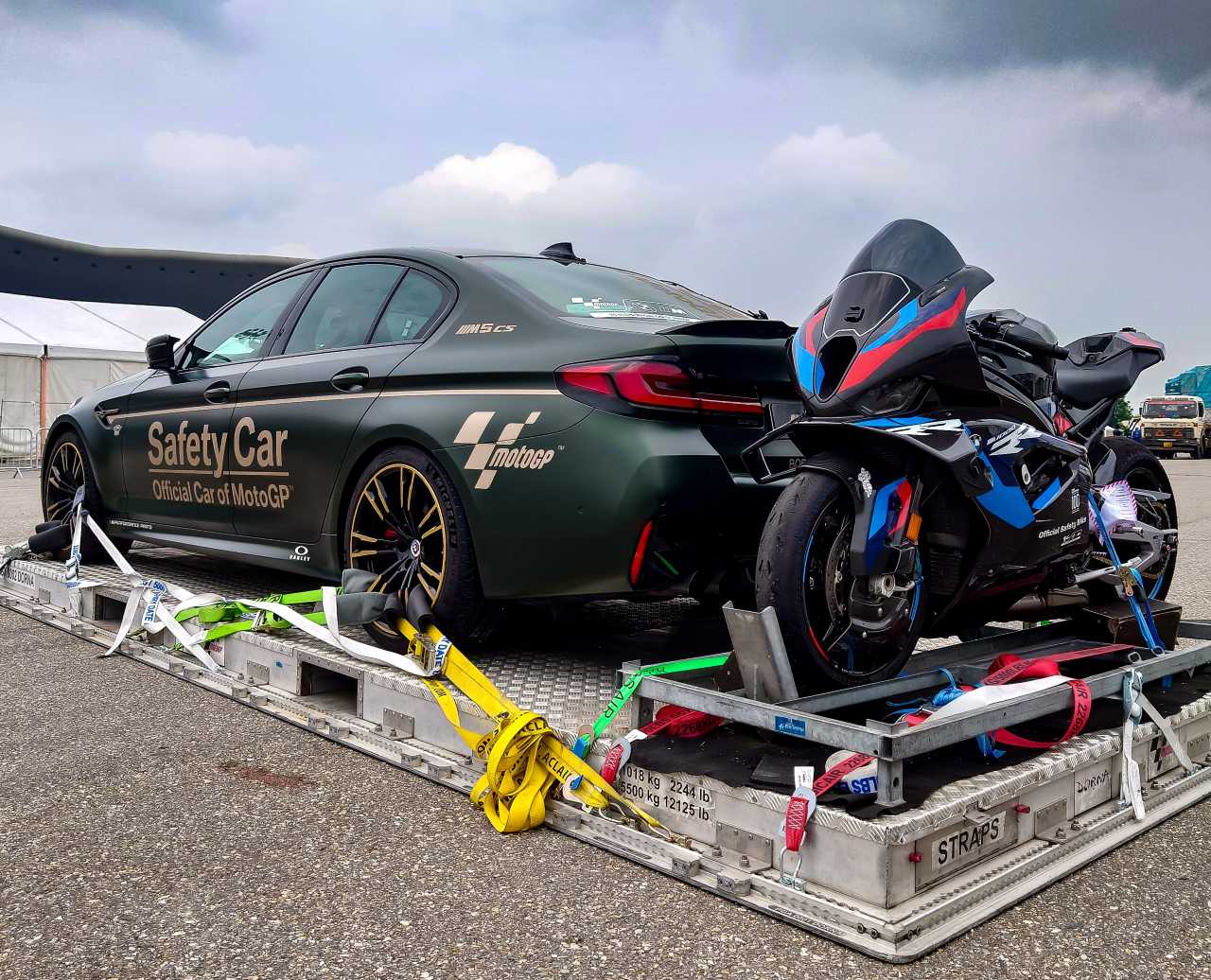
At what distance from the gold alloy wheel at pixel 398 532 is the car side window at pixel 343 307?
2.25ft

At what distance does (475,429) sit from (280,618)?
1118 mm

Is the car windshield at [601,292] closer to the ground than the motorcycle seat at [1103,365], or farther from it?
farther from it

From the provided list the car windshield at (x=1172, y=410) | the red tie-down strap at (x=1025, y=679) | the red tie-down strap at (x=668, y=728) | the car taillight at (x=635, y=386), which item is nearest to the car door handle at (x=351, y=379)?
the car taillight at (x=635, y=386)

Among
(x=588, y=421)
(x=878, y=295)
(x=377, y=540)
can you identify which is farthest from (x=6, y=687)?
(x=878, y=295)

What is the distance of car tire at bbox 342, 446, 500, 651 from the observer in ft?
11.4

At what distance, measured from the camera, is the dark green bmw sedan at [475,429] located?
10.4 feet

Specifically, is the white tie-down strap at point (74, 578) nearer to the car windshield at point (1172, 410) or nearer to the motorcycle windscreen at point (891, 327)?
the motorcycle windscreen at point (891, 327)

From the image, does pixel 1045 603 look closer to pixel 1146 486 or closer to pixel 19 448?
pixel 1146 486

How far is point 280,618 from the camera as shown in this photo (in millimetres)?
3945

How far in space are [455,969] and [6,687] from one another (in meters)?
2.74

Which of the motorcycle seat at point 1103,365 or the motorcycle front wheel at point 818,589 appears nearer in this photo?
Answer: the motorcycle front wheel at point 818,589

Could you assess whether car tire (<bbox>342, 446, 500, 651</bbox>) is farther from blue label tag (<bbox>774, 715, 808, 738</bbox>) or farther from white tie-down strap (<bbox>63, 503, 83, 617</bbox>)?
white tie-down strap (<bbox>63, 503, 83, 617</bbox>)

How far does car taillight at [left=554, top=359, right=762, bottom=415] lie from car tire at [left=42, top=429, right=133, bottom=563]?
3.50 metres

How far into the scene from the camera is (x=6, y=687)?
13.0 ft
